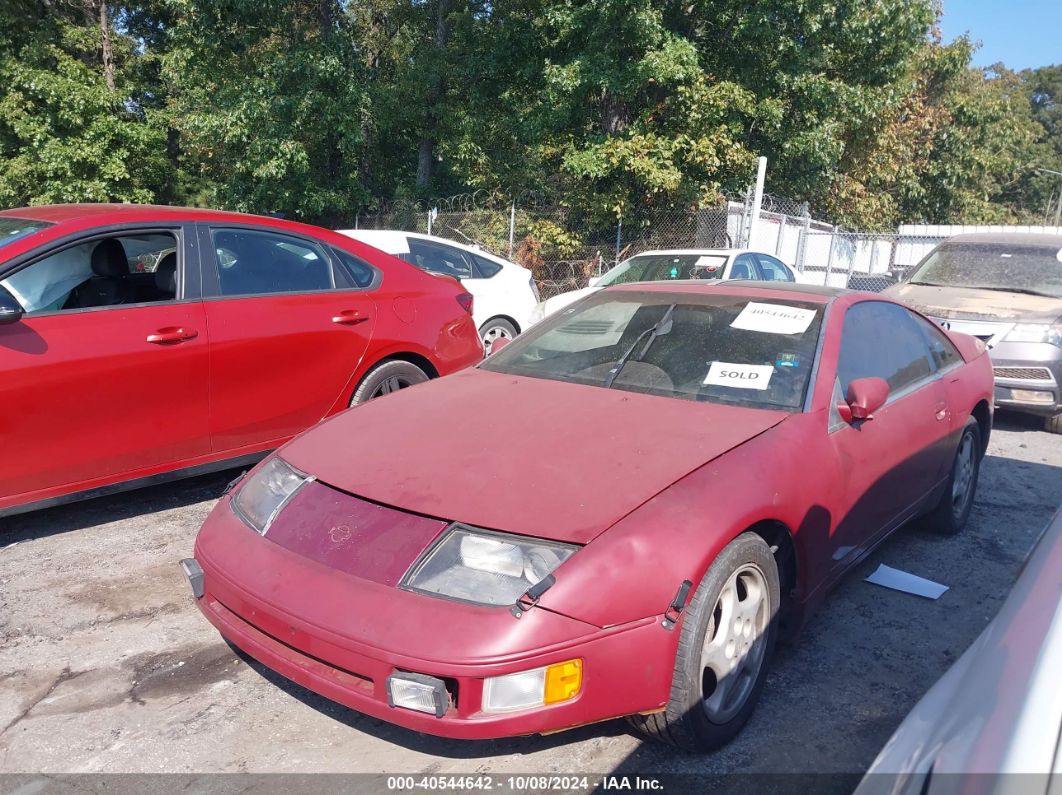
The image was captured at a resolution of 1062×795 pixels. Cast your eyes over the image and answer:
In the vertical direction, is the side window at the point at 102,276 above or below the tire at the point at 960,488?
above

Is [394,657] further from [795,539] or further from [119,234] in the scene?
[119,234]

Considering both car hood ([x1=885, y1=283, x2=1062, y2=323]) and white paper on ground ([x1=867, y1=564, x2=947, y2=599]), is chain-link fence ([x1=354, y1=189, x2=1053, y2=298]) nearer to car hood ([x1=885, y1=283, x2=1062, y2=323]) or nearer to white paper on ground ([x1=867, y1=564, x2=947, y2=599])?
car hood ([x1=885, y1=283, x2=1062, y2=323])

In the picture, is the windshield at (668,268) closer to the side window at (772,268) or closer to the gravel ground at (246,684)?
the side window at (772,268)

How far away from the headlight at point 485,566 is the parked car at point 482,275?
655cm

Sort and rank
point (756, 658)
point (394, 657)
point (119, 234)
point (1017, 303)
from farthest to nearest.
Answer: point (1017, 303) → point (119, 234) → point (756, 658) → point (394, 657)

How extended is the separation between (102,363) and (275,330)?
95cm

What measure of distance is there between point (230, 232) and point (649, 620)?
3547 millimetres

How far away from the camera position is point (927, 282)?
8781 mm

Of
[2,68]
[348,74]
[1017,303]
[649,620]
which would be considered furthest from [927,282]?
[2,68]

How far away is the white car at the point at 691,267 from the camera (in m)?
9.72

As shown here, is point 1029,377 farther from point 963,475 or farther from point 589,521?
point 589,521

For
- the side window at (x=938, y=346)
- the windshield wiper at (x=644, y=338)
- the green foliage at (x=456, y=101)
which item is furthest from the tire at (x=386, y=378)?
the green foliage at (x=456, y=101)

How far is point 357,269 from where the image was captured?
210 inches

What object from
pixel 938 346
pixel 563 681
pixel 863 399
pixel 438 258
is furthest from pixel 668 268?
pixel 563 681
